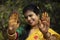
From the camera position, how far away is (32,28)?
177cm

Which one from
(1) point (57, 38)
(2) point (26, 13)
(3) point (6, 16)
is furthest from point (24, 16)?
(1) point (57, 38)

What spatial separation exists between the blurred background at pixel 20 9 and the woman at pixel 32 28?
0.06m

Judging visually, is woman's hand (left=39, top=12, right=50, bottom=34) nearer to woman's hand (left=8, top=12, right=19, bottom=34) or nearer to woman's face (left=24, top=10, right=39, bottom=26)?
woman's face (left=24, top=10, right=39, bottom=26)

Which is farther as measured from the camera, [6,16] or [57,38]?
[6,16]

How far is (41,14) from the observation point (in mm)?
1747

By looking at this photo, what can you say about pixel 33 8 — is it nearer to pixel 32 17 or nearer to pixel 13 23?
pixel 32 17

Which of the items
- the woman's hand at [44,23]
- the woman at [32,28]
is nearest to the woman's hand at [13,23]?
the woman at [32,28]

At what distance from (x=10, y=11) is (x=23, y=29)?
0.55 feet

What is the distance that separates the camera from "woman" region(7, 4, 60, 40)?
1.70 metres

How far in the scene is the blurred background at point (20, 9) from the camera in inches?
71.7

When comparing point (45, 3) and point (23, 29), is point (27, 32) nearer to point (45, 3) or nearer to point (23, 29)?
point (23, 29)

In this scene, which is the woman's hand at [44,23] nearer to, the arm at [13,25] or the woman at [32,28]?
the woman at [32,28]

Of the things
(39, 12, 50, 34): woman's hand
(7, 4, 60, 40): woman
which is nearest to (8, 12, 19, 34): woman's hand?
(7, 4, 60, 40): woman

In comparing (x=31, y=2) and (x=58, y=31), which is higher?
(x=31, y=2)
